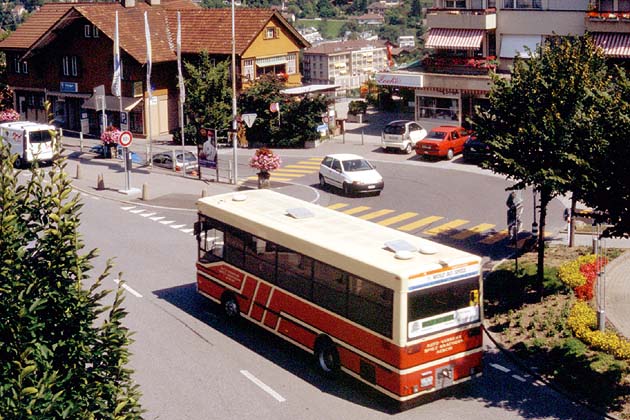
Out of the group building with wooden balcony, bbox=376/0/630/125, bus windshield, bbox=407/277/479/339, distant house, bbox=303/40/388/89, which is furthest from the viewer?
distant house, bbox=303/40/388/89

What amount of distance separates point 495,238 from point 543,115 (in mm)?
8247

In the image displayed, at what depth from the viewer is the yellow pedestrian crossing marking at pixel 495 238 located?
98.5ft

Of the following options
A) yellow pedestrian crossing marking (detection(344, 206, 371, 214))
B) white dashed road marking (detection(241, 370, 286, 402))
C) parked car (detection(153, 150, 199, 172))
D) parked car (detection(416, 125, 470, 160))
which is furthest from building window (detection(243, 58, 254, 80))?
white dashed road marking (detection(241, 370, 286, 402))

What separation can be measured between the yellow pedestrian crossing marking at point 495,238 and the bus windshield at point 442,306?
12.9 m

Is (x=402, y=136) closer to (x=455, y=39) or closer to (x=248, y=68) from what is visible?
(x=455, y=39)

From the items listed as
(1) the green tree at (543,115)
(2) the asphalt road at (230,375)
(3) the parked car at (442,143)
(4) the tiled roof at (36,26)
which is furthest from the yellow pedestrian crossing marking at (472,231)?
(4) the tiled roof at (36,26)

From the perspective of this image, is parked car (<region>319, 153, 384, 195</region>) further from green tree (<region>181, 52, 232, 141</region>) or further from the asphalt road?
the asphalt road

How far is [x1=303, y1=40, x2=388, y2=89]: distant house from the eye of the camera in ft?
500

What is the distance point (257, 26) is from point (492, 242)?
1258 inches

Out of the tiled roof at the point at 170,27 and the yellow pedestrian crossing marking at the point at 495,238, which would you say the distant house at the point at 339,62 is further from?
the yellow pedestrian crossing marking at the point at 495,238

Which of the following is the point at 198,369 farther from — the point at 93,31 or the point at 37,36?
the point at 37,36

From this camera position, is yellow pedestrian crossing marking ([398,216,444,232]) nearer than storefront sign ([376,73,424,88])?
Yes

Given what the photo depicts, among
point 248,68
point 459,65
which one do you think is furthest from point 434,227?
point 248,68

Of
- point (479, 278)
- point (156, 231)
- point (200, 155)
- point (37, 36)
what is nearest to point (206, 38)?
point (37, 36)
